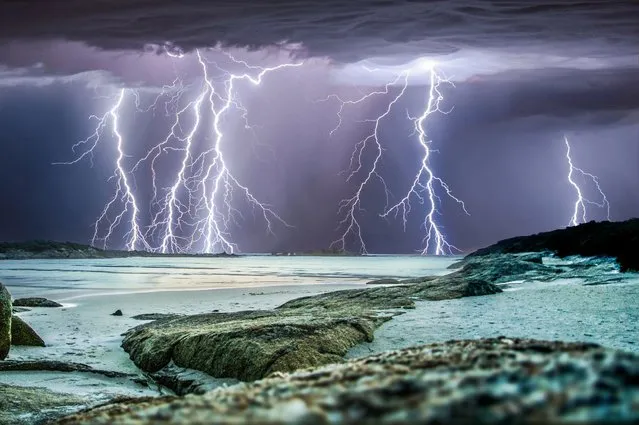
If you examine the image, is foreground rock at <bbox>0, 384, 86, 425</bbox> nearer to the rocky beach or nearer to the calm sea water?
the rocky beach

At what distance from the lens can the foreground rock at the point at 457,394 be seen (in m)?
1.04

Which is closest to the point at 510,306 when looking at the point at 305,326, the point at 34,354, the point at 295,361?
the point at 305,326

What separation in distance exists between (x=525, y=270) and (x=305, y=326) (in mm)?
9625

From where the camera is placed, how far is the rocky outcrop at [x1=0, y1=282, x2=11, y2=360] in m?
7.34

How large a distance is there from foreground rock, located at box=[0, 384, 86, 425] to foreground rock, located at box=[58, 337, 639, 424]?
9.25 feet

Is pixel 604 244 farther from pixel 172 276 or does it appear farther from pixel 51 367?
pixel 172 276

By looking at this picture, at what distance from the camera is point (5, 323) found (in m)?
7.40

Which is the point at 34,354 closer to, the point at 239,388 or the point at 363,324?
the point at 363,324

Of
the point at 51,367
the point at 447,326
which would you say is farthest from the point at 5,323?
the point at 447,326

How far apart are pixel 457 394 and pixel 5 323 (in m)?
7.37

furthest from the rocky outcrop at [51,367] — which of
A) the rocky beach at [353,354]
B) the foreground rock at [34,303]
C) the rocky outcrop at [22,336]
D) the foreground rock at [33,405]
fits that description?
the foreground rock at [34,303]

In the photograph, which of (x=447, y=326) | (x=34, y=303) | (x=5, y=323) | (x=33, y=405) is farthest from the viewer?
(x=34, y=303)

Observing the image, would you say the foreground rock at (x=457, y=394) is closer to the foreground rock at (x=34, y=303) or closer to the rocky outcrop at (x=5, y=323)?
the rocky outcrop at (x=5, y=323)

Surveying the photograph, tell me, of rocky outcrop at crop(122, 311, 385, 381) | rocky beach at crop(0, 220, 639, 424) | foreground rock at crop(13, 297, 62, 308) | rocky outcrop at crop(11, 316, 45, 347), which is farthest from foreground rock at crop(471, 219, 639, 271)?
foreground rock at crop(13, 297, 62, 308)
